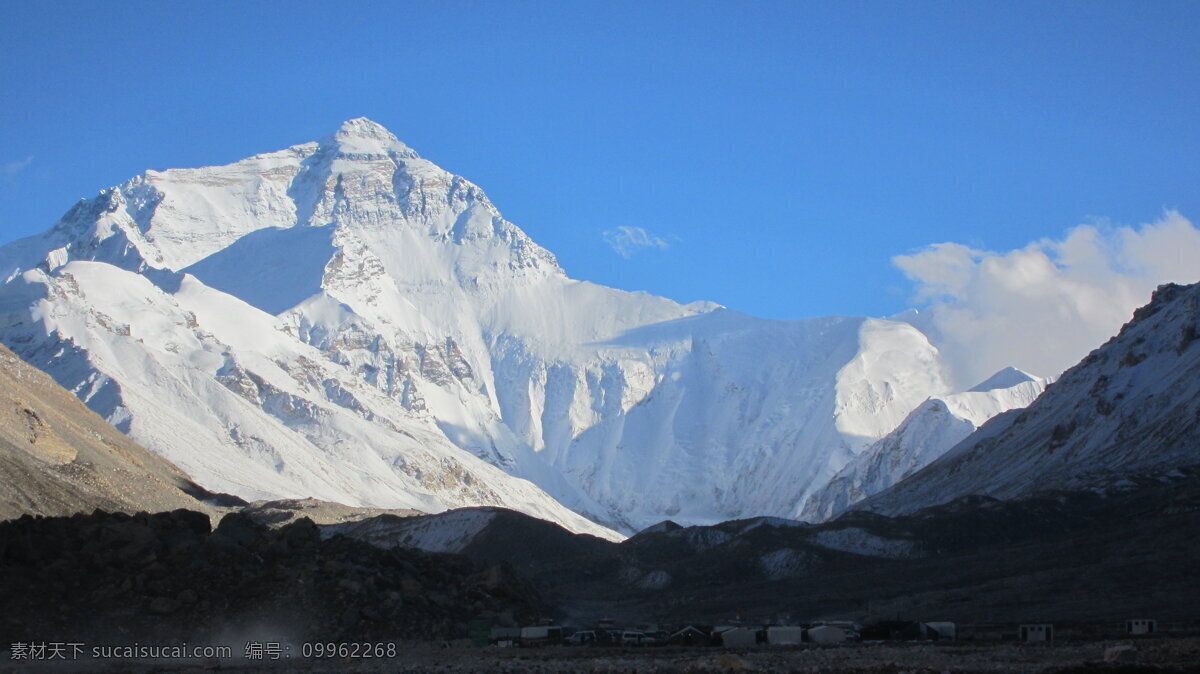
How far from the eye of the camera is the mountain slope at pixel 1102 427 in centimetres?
11231

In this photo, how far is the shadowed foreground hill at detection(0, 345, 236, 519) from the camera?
80.5 meters

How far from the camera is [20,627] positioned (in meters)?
43.4

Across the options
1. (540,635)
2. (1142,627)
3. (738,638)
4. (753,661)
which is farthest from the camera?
(1142,627)

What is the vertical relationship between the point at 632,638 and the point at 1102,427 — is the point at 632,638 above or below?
below

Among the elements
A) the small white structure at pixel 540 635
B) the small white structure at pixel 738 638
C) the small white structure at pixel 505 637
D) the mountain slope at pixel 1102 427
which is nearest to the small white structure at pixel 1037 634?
the small white structure at pixel 738 638

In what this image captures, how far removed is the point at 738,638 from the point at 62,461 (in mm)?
62741

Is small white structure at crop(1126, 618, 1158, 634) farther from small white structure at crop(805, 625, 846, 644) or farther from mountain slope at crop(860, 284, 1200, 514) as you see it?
mountain slope at crop(860, 284, 1200, 514)

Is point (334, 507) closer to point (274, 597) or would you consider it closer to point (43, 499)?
point (43, 499)

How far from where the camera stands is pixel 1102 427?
400 ft

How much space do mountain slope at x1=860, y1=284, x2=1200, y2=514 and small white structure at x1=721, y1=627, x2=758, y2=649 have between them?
2440 inches

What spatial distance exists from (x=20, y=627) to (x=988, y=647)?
104 feet

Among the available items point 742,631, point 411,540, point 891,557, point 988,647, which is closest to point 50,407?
point 411,540

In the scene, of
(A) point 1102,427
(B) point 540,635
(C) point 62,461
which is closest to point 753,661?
(B) point 540,635

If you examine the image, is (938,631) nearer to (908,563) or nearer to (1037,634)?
(1037,634)
